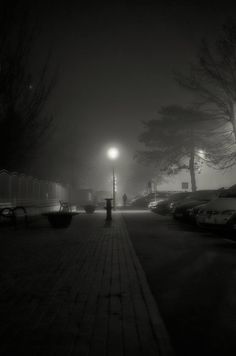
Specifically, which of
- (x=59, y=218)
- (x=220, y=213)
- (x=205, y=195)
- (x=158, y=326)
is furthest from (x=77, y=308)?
(x=205, y=195)

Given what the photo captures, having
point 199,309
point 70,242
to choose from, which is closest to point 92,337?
point 199,309

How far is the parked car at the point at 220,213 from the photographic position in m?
10.7

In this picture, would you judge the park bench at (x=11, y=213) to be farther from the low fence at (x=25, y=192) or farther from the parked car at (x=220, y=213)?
the parked car at (x=220, y=213)

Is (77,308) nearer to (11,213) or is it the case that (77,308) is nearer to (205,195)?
(11,213)

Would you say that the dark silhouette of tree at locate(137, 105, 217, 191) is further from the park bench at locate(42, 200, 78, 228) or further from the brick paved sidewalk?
the brick paved sidewalk

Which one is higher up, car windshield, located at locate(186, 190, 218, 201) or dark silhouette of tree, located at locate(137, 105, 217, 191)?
dark silhouette of tree, located at locate(137, 105, 217, 191)

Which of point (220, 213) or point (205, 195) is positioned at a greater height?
point (205, 195)

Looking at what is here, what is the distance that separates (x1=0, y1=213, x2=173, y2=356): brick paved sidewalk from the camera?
3.04 m

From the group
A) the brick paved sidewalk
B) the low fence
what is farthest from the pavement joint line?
the low fence

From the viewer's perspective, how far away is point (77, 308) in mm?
4082

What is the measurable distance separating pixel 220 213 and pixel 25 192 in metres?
12.8

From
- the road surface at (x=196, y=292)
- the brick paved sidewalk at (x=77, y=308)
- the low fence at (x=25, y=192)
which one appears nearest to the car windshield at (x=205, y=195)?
the road surface at (x=196, y=292)

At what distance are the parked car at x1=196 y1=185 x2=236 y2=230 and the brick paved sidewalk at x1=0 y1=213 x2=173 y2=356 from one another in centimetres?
424

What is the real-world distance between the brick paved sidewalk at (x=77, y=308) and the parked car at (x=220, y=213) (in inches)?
167
